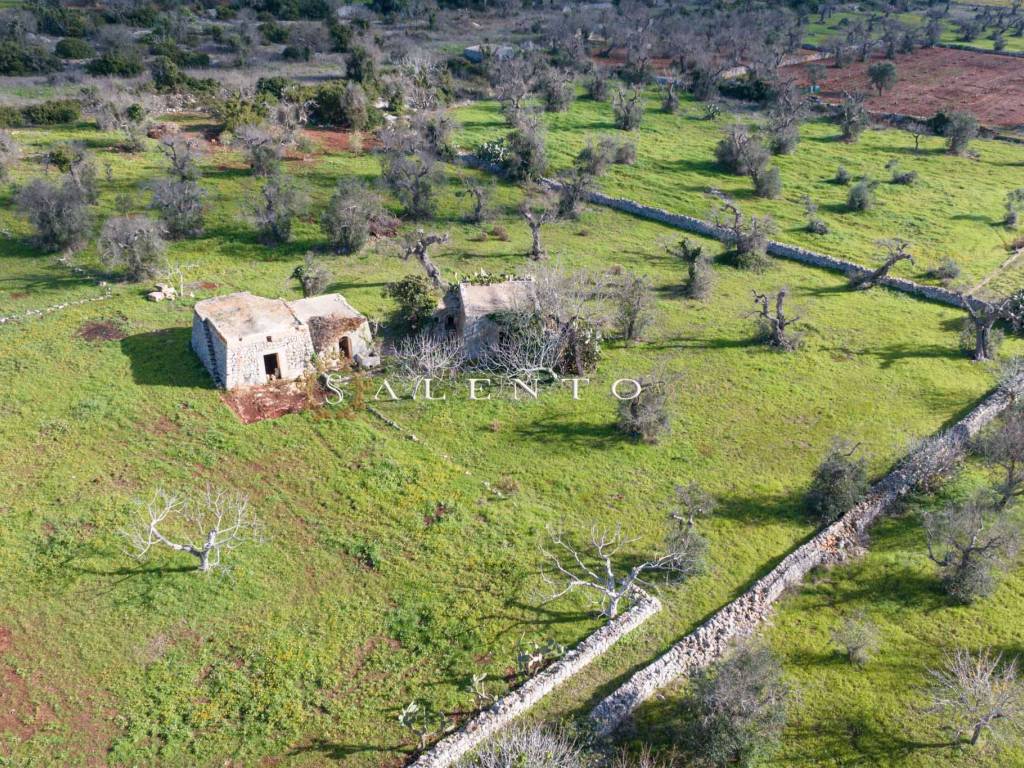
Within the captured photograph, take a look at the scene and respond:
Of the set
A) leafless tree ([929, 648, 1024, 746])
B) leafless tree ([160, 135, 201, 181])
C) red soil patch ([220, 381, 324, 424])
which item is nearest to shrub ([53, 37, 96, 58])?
leafless tree ([160, 135, 201, 181])

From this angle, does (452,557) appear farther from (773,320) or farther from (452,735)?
(773,320)

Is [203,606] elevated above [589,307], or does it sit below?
below

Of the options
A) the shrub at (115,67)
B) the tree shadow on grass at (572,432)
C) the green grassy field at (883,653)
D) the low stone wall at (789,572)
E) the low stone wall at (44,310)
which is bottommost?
the green grassy field at (883,653)

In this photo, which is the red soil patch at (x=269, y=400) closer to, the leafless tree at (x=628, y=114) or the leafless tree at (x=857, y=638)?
the leafless tree at (x=857, y=638)

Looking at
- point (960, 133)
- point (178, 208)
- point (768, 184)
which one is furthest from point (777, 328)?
point (960, 133)

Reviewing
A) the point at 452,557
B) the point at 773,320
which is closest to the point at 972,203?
the point at 773,320

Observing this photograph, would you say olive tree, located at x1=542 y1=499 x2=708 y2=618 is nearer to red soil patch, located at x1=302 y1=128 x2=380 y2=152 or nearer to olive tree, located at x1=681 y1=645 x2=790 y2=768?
olive tree, located at x1=681 y1=645 x2=790 y2=768

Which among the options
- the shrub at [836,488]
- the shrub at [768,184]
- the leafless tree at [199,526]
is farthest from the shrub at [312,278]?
the shrub at [768,184]
